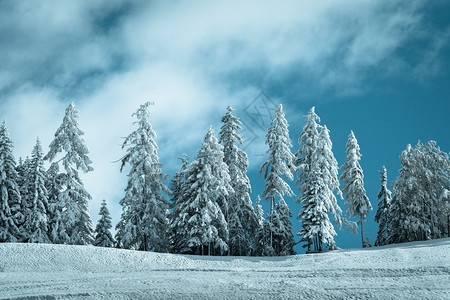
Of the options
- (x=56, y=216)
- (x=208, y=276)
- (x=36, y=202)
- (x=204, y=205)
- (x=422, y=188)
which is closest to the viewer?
(x=208, y=276)

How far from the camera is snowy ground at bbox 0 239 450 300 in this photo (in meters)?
16.2

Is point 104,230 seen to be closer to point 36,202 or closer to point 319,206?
point 36,202

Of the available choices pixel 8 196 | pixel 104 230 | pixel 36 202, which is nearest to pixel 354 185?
pixel 104 230

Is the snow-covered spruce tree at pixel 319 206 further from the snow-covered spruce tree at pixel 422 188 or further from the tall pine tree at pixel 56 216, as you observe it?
the tall pine tree at pixel 56 216

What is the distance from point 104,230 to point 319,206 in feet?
69.4

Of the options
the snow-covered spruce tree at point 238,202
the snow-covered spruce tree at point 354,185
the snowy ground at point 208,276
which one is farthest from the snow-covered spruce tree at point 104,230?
the snow-covered spruce tree at point 354,185

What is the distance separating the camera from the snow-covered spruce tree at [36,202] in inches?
1457

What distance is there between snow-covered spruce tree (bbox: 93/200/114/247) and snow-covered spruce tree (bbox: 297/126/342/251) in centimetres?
1884

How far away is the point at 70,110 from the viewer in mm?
36750

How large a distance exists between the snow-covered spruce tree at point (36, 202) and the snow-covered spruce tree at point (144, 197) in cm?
661

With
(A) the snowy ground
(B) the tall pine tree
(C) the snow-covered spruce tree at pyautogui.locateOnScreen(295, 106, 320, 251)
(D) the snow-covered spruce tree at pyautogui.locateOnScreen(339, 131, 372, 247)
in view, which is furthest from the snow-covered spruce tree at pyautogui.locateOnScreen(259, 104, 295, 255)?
(B) the tall pine tree

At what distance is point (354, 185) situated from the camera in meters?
44.9

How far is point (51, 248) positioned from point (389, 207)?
3351cm

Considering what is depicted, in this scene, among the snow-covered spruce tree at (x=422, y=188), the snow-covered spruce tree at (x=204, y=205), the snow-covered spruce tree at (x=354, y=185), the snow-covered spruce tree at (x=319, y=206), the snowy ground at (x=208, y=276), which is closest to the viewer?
the snowy ground at (x=208, y=276)
